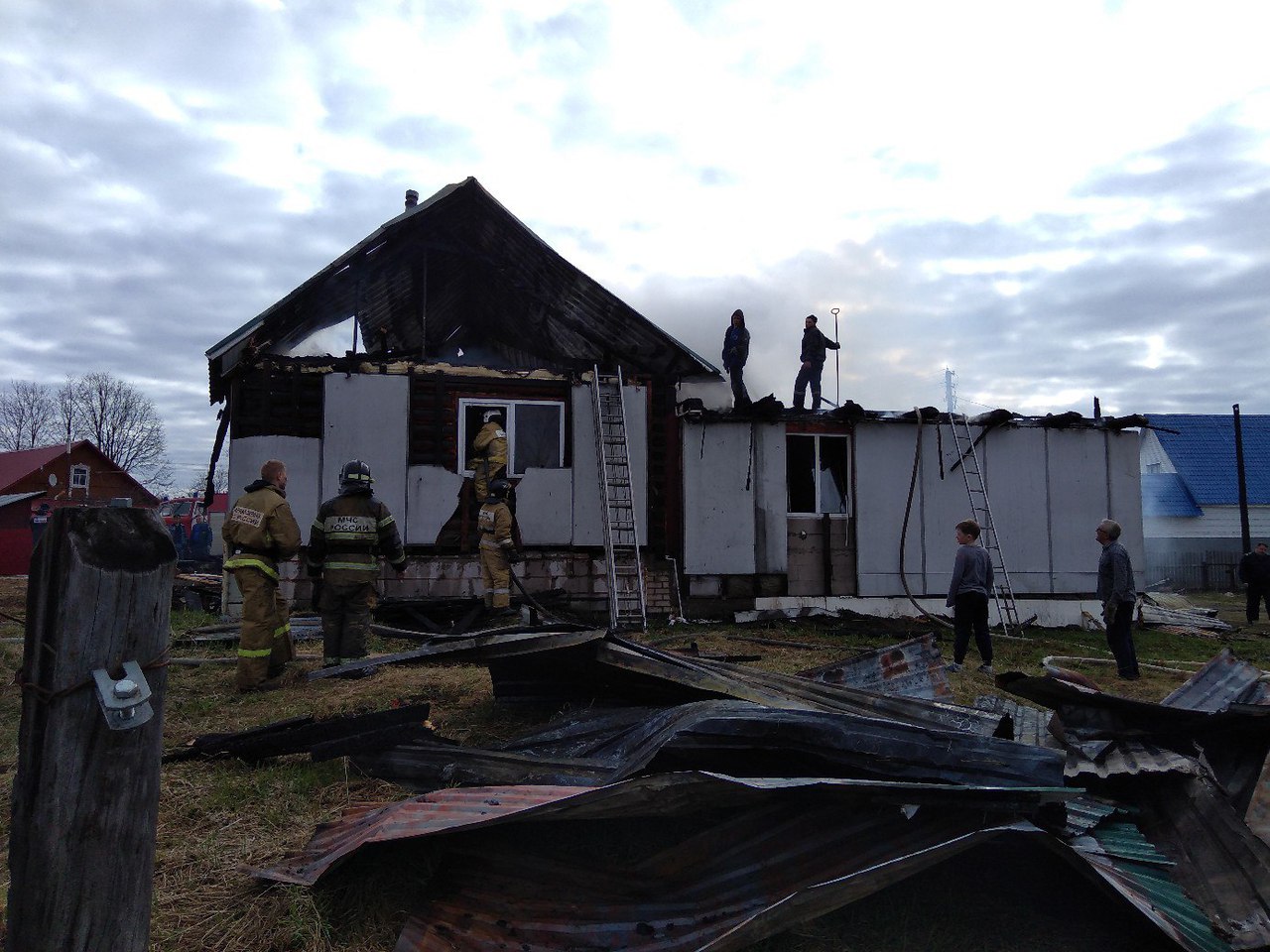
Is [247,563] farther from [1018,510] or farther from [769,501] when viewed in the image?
[1018,510]

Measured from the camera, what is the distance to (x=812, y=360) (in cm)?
1297

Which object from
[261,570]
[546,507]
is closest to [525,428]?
[546,507]

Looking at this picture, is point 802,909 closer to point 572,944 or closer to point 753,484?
point 572,944

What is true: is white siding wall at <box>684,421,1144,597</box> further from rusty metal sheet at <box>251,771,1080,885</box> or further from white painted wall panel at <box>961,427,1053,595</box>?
rusty metal sheet at <box>251,771,1080,885</box>

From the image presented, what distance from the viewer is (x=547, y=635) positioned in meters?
4.01

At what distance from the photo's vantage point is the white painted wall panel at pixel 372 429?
978 cm

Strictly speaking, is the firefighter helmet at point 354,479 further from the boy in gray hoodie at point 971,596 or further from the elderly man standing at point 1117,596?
the elderly man standing at point 1117,596

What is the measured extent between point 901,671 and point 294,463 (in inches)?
301

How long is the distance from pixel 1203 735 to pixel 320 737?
4.02 meters

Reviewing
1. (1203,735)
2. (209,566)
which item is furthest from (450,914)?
(209,566)

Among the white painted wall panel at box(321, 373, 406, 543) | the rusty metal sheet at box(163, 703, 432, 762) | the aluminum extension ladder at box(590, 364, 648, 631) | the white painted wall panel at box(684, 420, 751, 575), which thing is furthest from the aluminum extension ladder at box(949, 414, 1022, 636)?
the rusty metal sheet at box(163, 703, 432, 762)

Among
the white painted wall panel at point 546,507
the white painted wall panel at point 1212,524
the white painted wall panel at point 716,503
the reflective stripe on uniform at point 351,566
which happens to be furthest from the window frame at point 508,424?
the white painted wall panel at point 1212,524

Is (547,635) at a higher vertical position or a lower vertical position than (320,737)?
higher

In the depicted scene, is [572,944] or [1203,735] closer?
[572,944]
